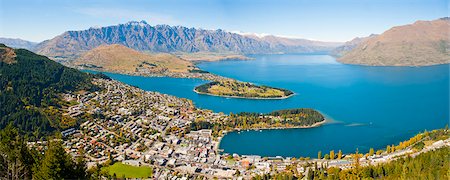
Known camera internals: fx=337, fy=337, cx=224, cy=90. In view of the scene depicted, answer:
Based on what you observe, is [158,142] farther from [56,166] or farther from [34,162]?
[56,166]

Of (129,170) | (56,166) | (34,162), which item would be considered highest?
(56,166)

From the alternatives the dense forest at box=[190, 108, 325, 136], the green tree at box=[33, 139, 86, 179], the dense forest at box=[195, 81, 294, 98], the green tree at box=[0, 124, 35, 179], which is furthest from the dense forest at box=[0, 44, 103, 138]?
the green tree at box=[33, 139, 86, 179]

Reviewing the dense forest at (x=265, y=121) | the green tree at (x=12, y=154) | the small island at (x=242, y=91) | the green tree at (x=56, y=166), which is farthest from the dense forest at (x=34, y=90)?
the green tree at (x=56, y=166)

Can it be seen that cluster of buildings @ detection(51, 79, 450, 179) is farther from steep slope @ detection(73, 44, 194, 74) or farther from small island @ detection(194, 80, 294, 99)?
steep slope @ detection(73, 44, 194, 74)

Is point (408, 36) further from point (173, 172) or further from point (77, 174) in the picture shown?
point (77, 174)

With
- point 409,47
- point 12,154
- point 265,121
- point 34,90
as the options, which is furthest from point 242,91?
point 409,47
